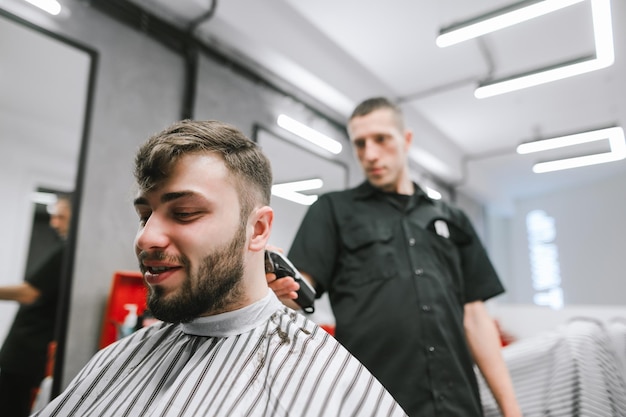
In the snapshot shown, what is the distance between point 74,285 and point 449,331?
6.60 feet

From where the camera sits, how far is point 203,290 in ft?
3.16

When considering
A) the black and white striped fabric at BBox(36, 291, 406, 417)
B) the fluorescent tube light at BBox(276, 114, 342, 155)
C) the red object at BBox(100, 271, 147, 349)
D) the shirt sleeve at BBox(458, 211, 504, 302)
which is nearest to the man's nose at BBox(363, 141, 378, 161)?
the shirt sleeve at BBox(458, 211, 504, 302)

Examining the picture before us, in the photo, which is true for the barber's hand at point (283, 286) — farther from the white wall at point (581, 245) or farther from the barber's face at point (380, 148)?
the white wall at point (581, 245)

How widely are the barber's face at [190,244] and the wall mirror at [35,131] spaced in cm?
160

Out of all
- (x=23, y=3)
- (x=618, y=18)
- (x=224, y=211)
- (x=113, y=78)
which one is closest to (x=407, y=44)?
(x=618, y=18)

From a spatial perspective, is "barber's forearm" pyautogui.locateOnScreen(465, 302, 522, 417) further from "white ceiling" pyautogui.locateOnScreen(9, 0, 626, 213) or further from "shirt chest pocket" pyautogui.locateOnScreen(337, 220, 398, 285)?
"white ceiling" pyautogui.locateOnScreen(9, 0, 626, 213)

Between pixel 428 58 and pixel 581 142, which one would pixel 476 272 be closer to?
pixel 428 58

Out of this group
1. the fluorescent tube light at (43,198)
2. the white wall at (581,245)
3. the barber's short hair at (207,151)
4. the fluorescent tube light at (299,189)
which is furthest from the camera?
the white wall at (581,245)

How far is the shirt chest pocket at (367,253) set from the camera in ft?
4.84

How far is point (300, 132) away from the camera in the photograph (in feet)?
13.5

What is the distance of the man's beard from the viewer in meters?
0.96

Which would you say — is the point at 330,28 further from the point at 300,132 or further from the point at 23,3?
the point at 23,3

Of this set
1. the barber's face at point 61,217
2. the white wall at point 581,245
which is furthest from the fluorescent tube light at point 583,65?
the white wall at point 581,245

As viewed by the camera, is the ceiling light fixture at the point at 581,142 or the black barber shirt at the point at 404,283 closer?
the black barber shirt at the point at 404,283
